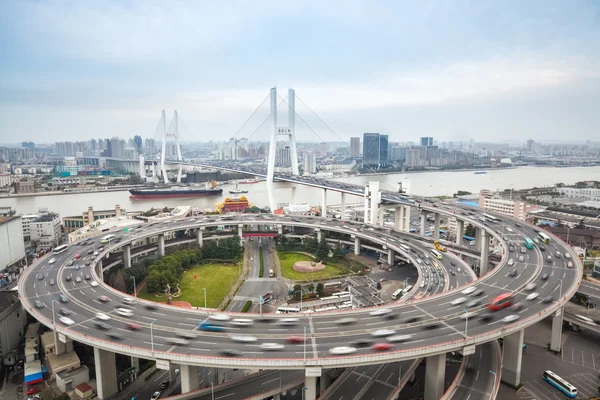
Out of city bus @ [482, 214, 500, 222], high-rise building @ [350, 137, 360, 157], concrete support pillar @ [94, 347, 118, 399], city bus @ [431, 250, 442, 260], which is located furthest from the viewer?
high-rise building @ [350, 137, 360, 157]

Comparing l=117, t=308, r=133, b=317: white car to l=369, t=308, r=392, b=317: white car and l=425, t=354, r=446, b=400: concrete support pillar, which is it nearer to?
l=369, t=308, r=392, b=317: white car

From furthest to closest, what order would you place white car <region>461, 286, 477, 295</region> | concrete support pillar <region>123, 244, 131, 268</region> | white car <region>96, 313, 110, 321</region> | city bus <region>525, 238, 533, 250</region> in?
concrete support pillar <region>123, 244, 131, 268</region>, city bus <region>525, 238, 533, 250</region>, white car <region>461, 286, 477, 295</region>, white car <region>96, 313, 110, 321</region>

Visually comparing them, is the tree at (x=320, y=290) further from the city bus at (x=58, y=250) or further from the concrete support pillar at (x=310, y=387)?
the city bus at (x=58, y=250)

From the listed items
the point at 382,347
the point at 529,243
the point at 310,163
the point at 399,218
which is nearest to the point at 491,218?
the point at 529,243

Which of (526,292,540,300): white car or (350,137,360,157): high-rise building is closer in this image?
(526,292,540,300): white car

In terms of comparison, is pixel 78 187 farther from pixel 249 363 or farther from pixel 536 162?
pixel 536 162

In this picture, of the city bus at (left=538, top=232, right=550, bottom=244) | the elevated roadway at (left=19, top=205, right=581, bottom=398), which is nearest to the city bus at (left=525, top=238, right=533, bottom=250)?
the city bus at (left=538, top=232, right=550, bottom=244)

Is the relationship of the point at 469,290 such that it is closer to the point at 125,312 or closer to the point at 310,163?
the point at 125,312

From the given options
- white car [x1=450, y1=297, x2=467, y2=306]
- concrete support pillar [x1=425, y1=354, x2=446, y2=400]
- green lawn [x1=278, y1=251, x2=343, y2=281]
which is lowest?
green lawn [x1=278, y1=251, x2=343, y2=281]

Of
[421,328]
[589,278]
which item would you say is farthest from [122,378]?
[589,278]
